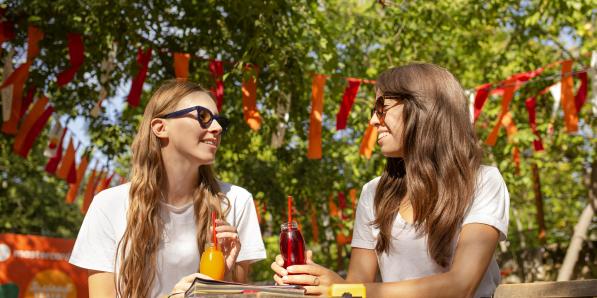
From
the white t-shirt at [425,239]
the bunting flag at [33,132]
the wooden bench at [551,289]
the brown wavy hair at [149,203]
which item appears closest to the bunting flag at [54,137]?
the bunting flag at [33,132]

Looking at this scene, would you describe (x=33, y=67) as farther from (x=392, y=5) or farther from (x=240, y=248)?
(x=240, y=248)

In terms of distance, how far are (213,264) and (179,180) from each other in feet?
2.34

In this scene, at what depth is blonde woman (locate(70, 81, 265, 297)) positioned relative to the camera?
121 inches

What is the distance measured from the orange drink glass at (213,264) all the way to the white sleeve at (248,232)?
2.04ft

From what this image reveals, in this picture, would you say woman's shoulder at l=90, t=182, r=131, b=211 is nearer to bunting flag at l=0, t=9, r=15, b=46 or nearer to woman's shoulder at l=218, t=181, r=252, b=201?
woman's shoulder at l=218, t=181, r=252, b=201

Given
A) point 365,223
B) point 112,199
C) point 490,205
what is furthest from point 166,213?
point 490,205

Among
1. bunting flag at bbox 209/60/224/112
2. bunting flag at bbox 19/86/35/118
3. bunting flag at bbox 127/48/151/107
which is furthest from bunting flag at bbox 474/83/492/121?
bunting flag at bbox 19/86/35/118

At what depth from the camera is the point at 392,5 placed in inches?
419

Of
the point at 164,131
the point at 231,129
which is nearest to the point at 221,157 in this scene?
the point at 231,129

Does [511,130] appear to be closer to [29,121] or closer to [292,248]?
[29,121]

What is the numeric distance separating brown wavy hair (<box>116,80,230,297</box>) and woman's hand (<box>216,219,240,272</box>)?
0.24 metres

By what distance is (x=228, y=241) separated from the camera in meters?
2.95

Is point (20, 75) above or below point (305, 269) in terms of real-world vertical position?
above

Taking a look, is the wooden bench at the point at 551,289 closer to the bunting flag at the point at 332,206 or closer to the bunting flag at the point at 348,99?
the bunting flag at the point at 348,99
